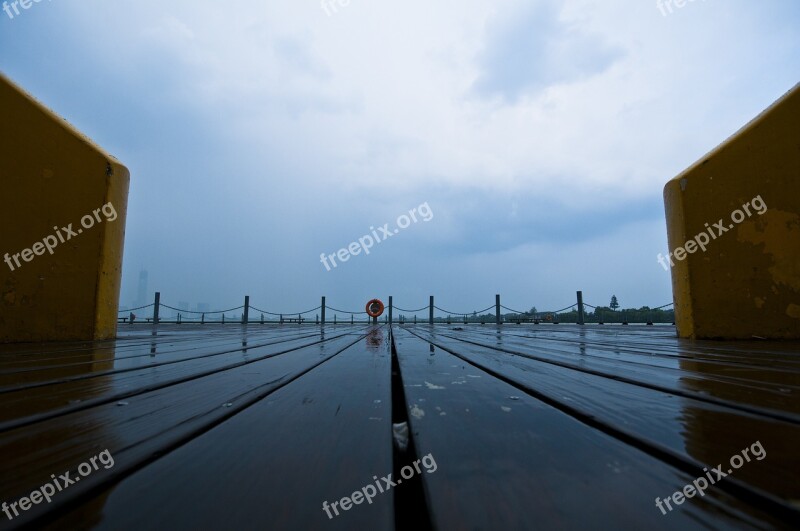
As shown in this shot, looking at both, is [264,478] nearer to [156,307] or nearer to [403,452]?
[403,452]

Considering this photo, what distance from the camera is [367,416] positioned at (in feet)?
2.74

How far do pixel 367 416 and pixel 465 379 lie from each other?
1.89 feet

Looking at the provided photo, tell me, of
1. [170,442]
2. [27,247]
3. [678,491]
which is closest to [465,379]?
[678,491]

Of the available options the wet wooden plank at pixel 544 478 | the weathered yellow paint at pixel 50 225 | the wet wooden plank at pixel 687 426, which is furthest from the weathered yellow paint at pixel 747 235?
the weathered yellow paint at pixel 50 225

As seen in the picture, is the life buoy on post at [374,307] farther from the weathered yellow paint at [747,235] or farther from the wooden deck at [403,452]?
the wooden deck at [403,452]

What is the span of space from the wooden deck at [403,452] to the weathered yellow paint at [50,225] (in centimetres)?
291

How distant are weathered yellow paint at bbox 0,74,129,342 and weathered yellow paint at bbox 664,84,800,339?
21.1ft

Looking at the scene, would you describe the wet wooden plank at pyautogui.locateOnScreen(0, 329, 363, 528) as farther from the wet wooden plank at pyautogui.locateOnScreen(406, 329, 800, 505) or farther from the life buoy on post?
the life buoy on post

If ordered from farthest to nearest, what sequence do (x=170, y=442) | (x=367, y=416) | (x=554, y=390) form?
(x=554, y=390)
(x=367, y=416)
(x=170, y=442)

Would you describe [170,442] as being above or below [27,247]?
below

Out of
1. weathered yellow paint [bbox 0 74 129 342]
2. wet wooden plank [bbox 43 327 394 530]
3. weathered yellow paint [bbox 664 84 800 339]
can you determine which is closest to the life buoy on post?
weathered yellow paint [bbox 0 74 129 342]

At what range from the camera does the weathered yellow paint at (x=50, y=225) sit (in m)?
3.25

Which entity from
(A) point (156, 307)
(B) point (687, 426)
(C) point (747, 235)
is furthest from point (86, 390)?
(A) point (156, 307)

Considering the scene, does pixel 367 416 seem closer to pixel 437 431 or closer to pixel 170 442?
pixel 437 431
